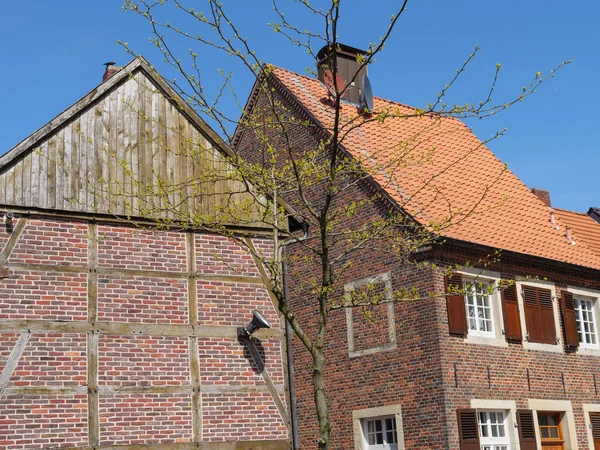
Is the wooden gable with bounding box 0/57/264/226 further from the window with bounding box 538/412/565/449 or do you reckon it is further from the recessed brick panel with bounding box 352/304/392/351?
the window with bounding box 538/412/565/449

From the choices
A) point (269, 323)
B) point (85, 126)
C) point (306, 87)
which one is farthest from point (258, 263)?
point (306, 87)

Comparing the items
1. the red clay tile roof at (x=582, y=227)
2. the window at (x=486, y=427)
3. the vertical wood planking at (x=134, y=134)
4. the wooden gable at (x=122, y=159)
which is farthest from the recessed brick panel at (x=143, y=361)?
the red clay tile roof at (x=582, y=227)

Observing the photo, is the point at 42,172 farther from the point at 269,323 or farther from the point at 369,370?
the point at 369,370

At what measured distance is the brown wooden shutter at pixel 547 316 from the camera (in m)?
18.0

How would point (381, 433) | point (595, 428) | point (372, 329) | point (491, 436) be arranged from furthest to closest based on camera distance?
point (595, 428)
point (372, 329)
point (381, 433)
point (491, 436)

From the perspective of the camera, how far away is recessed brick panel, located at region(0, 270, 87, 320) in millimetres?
11359

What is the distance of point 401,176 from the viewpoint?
18.5 m

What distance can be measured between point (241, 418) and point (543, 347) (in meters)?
8.00

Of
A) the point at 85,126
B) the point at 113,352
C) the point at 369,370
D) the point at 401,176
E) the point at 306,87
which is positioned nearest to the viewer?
the point at 113,352

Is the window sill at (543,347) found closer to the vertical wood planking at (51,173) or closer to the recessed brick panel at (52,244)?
the recessed brick panel at (52,244)

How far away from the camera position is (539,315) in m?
18.0

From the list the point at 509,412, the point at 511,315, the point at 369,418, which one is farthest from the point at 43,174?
the point at 509,412

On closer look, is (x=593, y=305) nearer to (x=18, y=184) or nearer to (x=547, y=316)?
(x=547, y=316)

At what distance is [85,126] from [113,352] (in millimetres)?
3322
